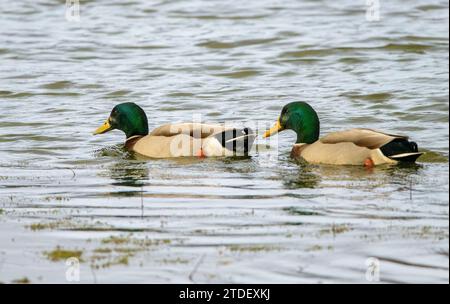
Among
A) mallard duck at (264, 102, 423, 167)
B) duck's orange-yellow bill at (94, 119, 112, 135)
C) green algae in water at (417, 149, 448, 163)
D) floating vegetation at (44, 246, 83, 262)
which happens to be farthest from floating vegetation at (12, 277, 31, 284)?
duck's orange-yellow bill at (94, 119, 112, 135)

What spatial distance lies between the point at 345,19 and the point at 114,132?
10013 mm

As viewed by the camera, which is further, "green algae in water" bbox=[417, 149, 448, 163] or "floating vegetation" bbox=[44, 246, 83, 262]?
"green algae in water" bbox=[417, 149, 448, 163]

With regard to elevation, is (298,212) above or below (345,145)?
below

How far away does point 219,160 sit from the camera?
41.8 ft

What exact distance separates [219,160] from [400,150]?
6.93ft

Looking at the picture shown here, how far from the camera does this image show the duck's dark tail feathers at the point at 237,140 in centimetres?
1290

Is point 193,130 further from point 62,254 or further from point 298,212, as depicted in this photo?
point 62,254

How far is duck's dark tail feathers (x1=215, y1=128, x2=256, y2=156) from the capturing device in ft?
42.3

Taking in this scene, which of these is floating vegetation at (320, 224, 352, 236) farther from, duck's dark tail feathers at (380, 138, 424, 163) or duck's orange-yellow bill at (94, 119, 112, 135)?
duck's orange-yellow bill at (94, 119, 112, 135)

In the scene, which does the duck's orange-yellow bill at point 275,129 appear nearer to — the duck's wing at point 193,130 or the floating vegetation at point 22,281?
the duck's wing at point 193,130

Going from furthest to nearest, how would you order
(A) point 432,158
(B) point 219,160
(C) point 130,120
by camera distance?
(C) point 130,120, (B) point 219,160, (A) point 432,158

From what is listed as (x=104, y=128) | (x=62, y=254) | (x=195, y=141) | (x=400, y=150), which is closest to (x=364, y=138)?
(x=400, y=150)

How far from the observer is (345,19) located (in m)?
24.2
